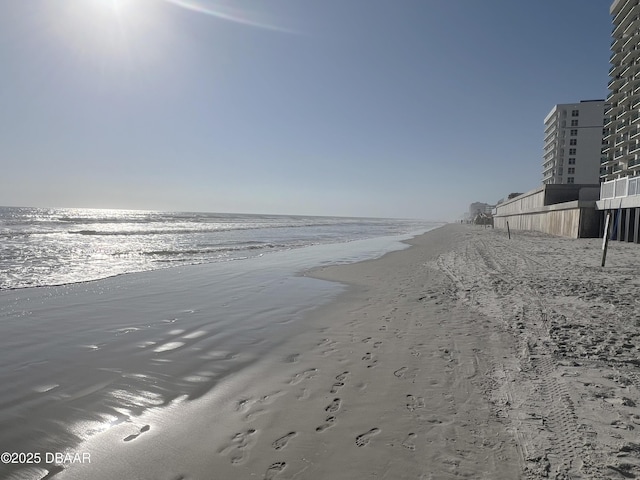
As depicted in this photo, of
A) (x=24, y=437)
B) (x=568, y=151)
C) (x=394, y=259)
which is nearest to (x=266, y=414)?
(x=24, y=437)

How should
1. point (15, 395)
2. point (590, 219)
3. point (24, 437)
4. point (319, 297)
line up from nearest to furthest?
1. point (24, 437)
2. point (15, 395)
3. point (319, 297)
4. point (590, 219)

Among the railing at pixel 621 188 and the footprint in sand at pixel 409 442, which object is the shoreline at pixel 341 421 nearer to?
the footprint in sand at pixel 409 442

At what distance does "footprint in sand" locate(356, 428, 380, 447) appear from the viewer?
2.86 metres

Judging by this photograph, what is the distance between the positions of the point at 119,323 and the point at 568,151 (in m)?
120

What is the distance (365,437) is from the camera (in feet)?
9.63

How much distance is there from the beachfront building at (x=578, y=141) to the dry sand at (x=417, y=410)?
112 meters

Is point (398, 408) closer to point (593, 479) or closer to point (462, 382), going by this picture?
point (462, 382)

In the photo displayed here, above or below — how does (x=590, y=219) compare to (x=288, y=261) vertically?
above

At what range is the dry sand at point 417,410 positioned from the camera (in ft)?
8.49

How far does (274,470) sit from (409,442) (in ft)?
3.61

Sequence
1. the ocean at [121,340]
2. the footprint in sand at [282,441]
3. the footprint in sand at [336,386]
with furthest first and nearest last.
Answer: the footprint in sand at [336,386] → the ocean at [121,340] → the footprint in sand at [282,441]

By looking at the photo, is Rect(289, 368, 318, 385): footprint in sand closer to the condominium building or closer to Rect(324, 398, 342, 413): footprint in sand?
Rect(324, 398, 342, 413): footprint in sand

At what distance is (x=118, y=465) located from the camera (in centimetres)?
265

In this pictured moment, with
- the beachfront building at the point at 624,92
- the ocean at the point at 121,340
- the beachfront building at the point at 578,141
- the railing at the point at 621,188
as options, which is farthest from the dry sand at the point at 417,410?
the beachfront building at the point at 578,141
